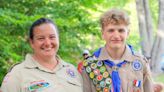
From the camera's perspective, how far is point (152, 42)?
1753cm

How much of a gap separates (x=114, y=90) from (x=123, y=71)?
198 mm

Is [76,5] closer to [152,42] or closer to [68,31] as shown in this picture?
[68,31]

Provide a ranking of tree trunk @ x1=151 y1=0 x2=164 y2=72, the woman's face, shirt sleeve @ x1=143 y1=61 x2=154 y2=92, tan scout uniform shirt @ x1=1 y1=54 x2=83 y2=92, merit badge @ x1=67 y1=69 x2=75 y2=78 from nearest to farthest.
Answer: tan scout uniform shirt @ x1=1 y1=54 x2=83 y2=92
the woman's face
merit badge @ x1=67 y1=69 x2=75 y2=78
shirt sleeve @ x1=143 y1=61 x2=154 y2=92
tree trunk @ x1=151 y1=0 x2=164 y2=72

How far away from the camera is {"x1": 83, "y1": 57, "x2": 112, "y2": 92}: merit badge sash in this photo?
3.82 m

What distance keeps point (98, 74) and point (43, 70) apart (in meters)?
0.57

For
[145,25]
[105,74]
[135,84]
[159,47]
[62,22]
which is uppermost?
[62,22]

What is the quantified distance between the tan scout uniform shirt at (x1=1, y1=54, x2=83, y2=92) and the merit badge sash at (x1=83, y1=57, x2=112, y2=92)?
16 centimetres

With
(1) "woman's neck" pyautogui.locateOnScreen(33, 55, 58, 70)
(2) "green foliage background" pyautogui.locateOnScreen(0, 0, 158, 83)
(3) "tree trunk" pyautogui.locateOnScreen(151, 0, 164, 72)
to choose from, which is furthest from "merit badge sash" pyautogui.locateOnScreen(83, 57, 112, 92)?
(3) "tree trunk" pyautogui.locateOnScreen(151, 0, 164, 72)

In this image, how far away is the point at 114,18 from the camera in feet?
12.3

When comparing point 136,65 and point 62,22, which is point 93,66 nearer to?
point 136,65

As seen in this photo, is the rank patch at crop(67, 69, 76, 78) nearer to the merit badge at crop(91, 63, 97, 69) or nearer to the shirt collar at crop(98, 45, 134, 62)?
the merit badge at crop(91, 63, 97, 69)

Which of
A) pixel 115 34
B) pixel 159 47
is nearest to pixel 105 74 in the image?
pixel 115 34

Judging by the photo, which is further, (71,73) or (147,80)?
(147,80)

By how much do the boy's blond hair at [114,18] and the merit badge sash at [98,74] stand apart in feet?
1.20
